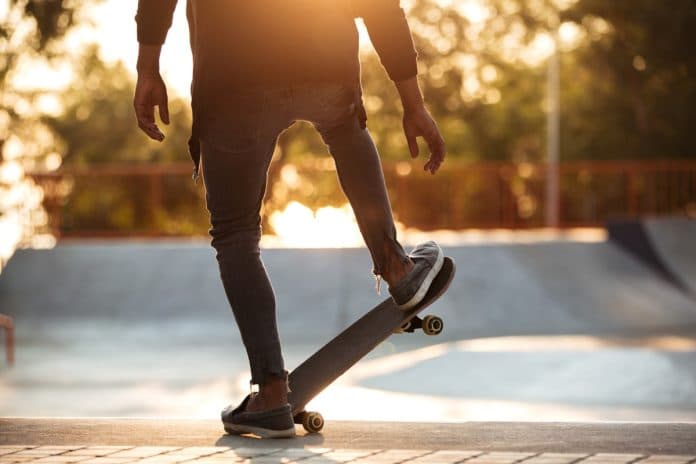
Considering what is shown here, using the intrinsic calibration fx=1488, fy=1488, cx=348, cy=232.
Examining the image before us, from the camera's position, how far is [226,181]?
14.7 feet

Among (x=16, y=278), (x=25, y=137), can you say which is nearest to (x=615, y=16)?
(x=16, y=278)

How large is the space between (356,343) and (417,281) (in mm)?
319

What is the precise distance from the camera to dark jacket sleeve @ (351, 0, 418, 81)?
4570 mm

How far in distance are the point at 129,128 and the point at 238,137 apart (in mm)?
52906

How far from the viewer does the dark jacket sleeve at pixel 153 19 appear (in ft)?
14.7

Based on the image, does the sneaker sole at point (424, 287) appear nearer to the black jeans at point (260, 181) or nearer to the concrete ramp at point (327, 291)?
the black jeans at point (260, 181)

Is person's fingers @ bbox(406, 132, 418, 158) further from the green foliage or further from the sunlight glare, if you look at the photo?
the green foliage

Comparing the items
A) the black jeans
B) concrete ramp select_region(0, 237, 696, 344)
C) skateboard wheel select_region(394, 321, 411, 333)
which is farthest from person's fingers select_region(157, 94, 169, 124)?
concrete ramp select_region(0, 237, 696, 344)

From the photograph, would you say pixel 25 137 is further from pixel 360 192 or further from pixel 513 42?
pixel 360 192

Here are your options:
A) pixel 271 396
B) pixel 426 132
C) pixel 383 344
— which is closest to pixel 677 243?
pixel 383 344

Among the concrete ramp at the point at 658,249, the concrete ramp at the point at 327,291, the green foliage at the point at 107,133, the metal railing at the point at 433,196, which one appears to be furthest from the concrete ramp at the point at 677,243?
the green foliage at the point at 107,133

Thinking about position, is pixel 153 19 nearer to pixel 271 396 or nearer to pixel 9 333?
pixel 271 396

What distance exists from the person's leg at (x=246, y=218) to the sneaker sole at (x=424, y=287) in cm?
44

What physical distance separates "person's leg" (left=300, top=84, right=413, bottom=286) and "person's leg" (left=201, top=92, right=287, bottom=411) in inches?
8.6
